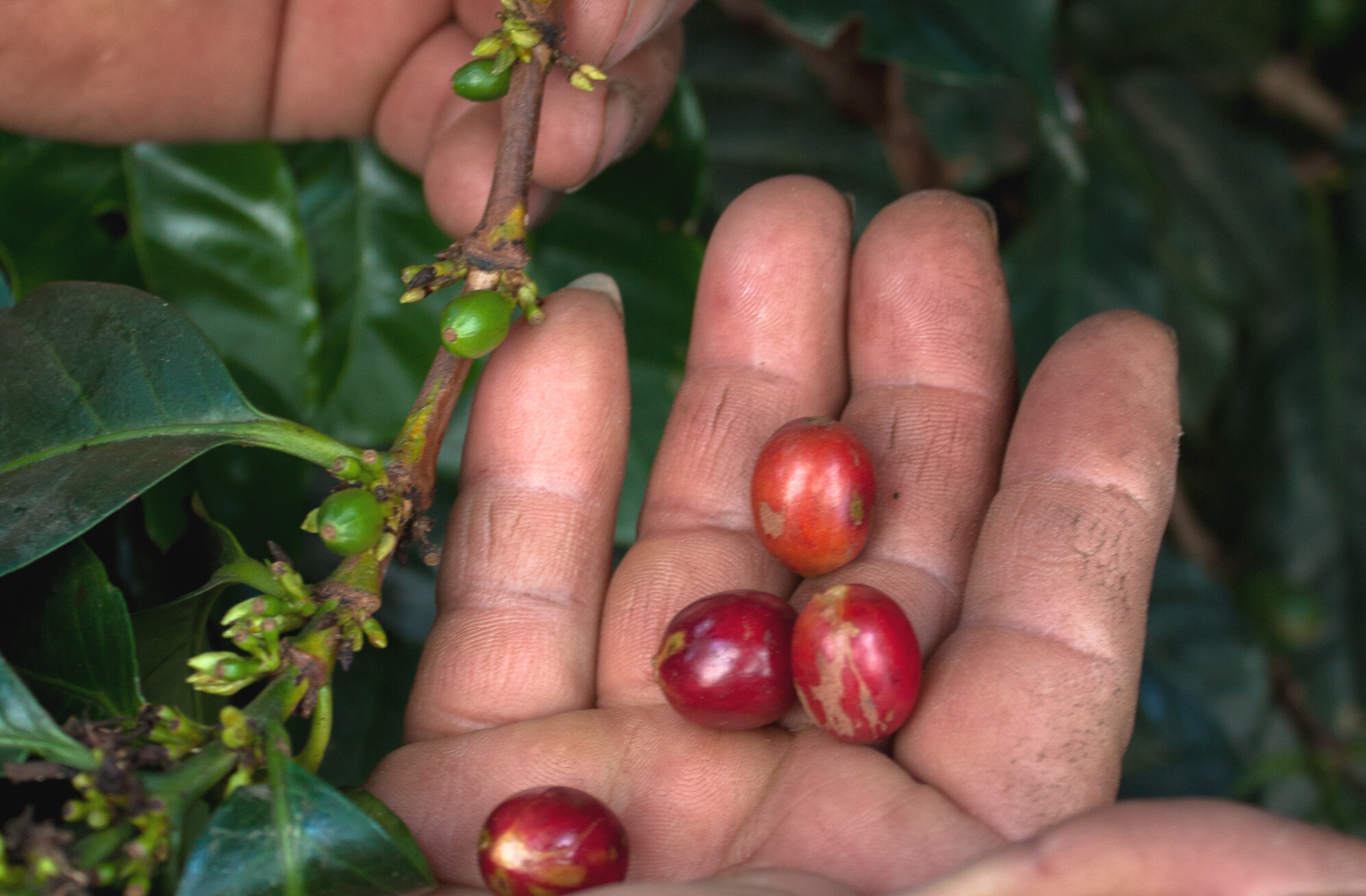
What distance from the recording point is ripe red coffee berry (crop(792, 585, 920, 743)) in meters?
1.48

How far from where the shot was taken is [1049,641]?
1494 mm

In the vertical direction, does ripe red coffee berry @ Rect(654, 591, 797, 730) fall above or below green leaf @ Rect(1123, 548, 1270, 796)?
above

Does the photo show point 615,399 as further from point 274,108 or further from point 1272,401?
point 1272,401

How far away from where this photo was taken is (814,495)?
5.50 feet

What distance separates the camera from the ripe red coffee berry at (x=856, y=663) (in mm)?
1480

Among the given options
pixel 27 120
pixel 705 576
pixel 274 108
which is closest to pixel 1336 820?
pixel 705 576

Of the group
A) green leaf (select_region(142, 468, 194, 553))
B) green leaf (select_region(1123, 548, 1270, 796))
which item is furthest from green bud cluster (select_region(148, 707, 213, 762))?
green leaf (select_region(1123, 548, 1270, 796))

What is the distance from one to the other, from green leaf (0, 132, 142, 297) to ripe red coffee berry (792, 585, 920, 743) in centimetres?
152

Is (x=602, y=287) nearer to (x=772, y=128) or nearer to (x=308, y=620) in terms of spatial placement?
(x=308, y=620)

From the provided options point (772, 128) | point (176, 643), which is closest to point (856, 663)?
point (176, 643)

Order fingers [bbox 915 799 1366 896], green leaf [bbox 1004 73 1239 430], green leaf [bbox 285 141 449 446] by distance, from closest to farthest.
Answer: fingers [bbox 915 799 1366 896], green leaf [bbox 285 141 449 446], green leaf [bbox 1004 73 1239 430]

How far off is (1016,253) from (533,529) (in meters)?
2.01

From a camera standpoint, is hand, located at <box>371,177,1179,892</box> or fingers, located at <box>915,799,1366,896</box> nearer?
fingers, located at <box>915,799,1366,896</box>

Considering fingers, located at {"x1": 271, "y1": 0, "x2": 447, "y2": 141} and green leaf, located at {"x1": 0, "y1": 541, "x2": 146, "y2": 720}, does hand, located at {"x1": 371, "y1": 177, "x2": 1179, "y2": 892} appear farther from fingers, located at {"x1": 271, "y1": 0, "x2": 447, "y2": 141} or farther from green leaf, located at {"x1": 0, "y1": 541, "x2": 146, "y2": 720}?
fingers, located at {"x1": 271, "y1": 0, "x2": 447, "y2": 141}
